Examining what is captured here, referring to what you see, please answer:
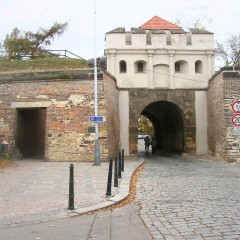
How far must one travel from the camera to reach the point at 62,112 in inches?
868

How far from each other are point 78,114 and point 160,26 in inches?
565

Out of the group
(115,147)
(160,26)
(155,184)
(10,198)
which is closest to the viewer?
(10,198)

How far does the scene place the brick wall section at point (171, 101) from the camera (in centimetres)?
3016

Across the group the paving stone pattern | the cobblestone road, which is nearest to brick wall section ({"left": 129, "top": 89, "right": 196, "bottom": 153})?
the paving stone pattern

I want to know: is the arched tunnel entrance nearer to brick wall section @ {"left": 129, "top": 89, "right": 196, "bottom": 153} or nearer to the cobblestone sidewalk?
brick wall section @ {"left": 129, "top": 89, "right": 196, "bottom": 153}

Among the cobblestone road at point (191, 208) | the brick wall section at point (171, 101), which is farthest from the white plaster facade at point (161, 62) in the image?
the cobblestone road at point (191, 208)

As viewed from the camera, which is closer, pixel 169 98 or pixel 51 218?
pixel 51 218

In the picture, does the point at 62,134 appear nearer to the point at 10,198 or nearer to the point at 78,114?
the point at 78,114

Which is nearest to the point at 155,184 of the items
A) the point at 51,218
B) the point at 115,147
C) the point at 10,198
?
the point at 10,198

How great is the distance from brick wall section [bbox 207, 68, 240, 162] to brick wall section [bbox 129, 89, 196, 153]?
3591mm

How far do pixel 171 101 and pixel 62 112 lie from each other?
35.6 ft

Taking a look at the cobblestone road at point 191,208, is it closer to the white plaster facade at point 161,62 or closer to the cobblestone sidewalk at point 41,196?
the cobblestone sidewalk at point 41,196

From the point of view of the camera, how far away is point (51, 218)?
7691mm

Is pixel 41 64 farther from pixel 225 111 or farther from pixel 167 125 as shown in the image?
pixel 167 125
